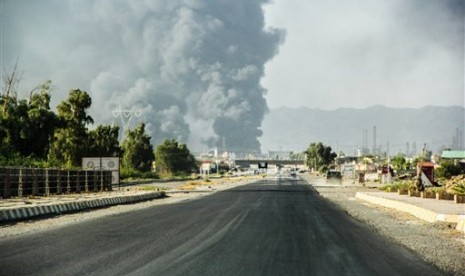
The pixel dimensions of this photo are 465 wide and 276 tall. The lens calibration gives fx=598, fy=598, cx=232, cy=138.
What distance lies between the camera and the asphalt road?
11.0 metres

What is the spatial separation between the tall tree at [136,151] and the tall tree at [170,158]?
35581mm

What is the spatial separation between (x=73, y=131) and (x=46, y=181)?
31524mm

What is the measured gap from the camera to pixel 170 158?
167 meters

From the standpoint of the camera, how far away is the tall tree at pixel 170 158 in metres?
166

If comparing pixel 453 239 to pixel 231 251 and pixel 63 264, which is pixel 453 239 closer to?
pixel 231 251

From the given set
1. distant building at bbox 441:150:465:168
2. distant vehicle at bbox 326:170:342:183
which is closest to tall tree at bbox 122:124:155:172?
distant vehicle at bbox 326:170:342:183

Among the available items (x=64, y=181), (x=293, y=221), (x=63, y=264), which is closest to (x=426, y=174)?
(x=64, y=181)

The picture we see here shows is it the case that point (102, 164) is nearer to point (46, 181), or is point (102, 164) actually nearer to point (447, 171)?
point (46, 181)

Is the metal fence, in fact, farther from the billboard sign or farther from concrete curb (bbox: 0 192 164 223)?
concrete curb (bbox: 0 192 164 223)

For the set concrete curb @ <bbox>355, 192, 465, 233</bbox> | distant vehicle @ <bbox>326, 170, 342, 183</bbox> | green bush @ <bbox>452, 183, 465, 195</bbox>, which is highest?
green bush @ <bbox>452, 183, 465, 195</bbox>

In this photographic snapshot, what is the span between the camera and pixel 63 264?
37.6ft

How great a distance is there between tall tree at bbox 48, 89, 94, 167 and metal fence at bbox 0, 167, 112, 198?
17886 millimetres

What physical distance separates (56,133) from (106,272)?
2640 inches

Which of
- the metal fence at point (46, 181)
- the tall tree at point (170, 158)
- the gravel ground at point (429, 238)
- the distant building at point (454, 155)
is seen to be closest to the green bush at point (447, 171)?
the metal fence at point (46, 181)
